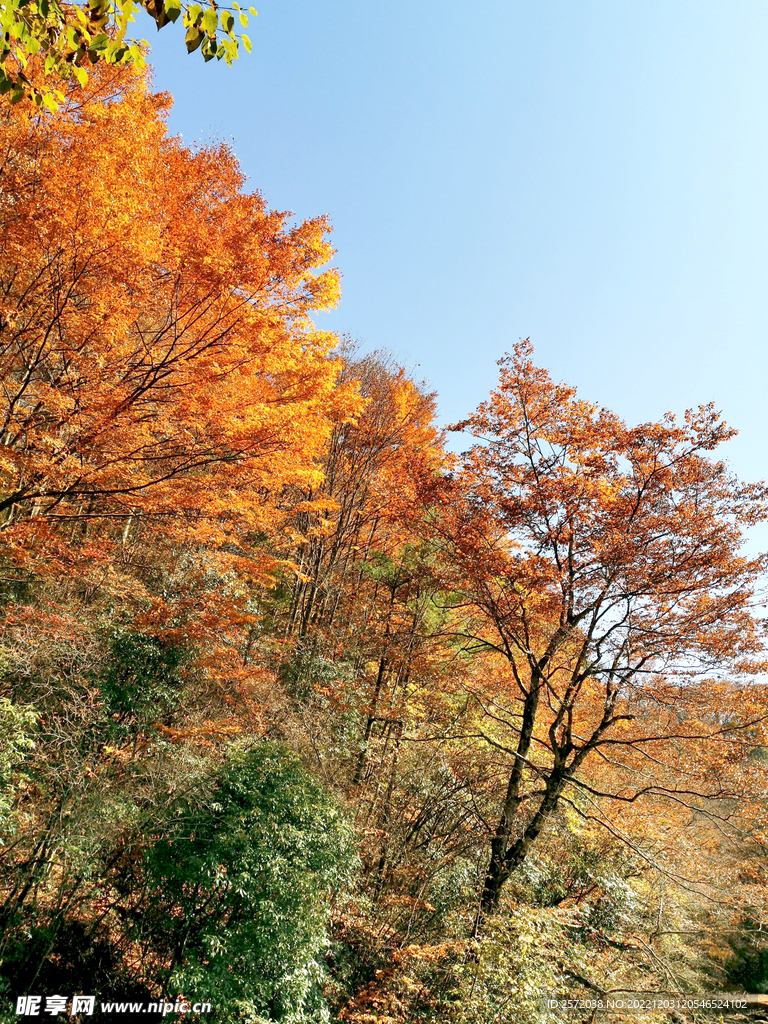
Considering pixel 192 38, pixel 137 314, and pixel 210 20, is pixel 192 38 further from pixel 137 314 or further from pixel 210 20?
pixel 137 314

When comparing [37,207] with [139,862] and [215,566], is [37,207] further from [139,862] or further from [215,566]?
[139,862]

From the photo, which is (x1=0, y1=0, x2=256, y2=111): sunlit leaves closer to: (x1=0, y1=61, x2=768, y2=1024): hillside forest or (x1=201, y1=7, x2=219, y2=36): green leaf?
(x1=201, y1=7, x2=219, y2=36): green leaf

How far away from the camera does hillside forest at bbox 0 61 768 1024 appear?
544cm

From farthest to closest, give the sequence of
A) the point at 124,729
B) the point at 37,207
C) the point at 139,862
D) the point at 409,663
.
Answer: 1. the point at 409,663
2. the point at 124,729
3. the point at 139,862
4. the point at 37,207

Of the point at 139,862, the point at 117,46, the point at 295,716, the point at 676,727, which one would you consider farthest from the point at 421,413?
the point at 117,46

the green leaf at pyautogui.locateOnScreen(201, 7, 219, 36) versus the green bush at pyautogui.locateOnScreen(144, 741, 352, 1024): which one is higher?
the green leaf at pyautogui.locateOnScreen(201, 7, 219, 36)

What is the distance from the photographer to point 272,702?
10.2 metres

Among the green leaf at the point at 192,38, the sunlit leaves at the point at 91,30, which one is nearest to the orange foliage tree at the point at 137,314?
the sunlit leaves at the point at 91,30

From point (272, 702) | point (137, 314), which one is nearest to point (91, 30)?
point (137, 314)

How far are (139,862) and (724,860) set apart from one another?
1388 cm

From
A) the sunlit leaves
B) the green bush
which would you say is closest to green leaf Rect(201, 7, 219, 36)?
the sunlit leaves

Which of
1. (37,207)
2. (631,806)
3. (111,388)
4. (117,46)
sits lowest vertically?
(631,806)

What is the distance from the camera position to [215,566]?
35.4 ft

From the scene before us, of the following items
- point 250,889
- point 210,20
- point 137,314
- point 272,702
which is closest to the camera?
point 210,20
